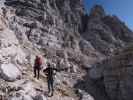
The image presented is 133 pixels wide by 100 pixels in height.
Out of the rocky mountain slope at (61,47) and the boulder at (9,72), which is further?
the rocky mountain slope at (61,47)

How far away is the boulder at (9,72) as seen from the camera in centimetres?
1711

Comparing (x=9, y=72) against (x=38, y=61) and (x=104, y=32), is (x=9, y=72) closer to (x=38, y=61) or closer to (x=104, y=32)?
(x=38, y=61)

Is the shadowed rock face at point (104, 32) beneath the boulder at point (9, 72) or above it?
above

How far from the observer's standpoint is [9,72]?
57.2ft

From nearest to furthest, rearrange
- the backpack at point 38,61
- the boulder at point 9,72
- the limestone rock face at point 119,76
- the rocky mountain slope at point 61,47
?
the boulder at point 9,72, the backpack at point 38,61, the rocky mountain slope at point 61,47, the limestone rock face at point 119,76

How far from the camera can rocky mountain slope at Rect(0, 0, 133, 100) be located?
1831 cm

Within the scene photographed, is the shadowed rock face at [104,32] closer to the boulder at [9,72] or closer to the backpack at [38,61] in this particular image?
the backpack at [38,61]

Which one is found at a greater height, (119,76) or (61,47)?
(61,47)

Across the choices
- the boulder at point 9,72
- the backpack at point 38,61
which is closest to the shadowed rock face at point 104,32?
the backpack at point 38,61

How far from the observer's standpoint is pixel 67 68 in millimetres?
58656

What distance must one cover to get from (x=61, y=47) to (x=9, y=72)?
59909 millimetres


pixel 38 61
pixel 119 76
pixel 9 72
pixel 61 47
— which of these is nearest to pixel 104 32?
pixel 61 47

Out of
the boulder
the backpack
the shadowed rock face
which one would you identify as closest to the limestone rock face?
the backpack

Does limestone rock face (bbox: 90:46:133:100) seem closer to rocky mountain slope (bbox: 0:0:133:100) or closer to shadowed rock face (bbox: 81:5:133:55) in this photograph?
rocky mountain slope (bbox: 0:0:133:100)
